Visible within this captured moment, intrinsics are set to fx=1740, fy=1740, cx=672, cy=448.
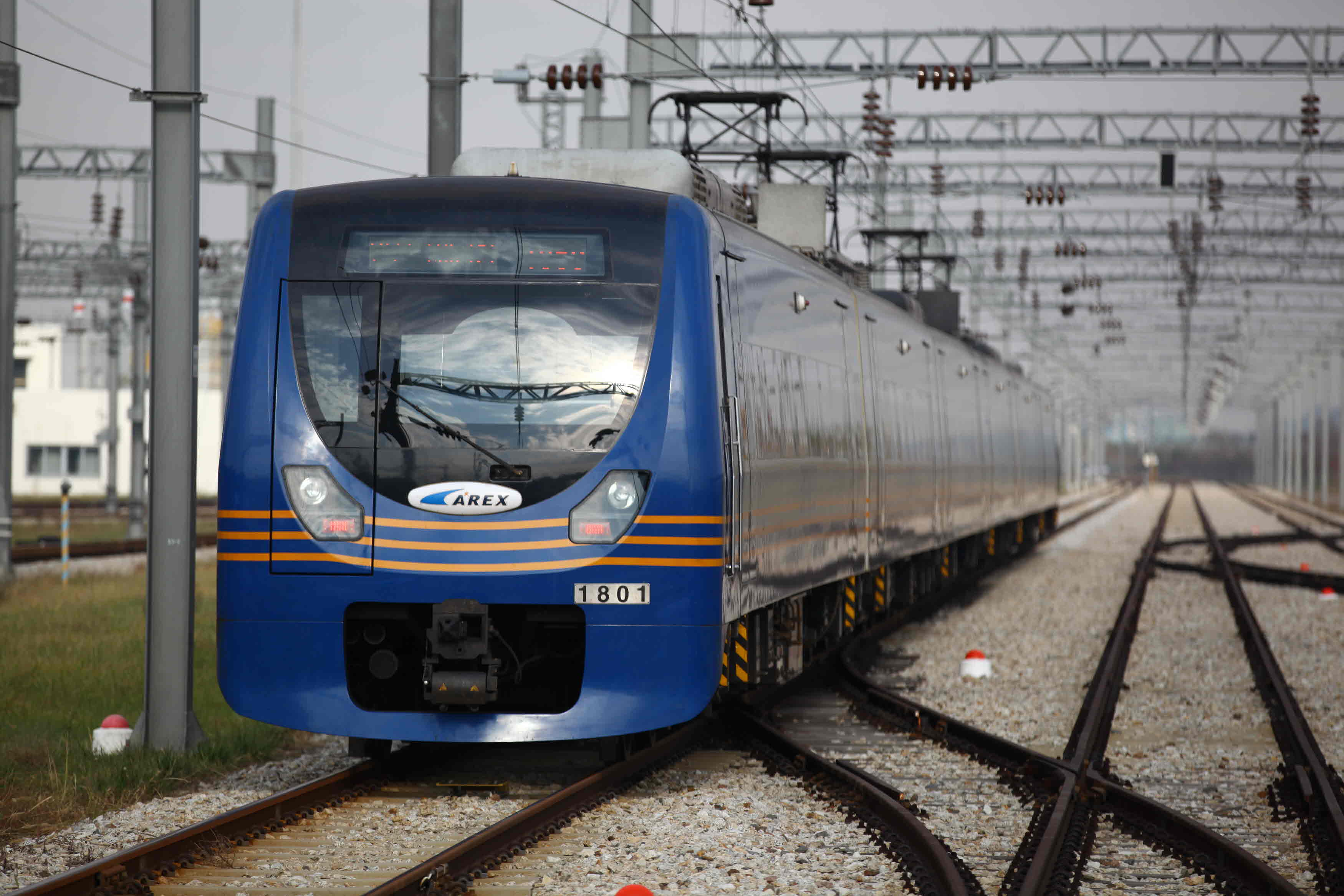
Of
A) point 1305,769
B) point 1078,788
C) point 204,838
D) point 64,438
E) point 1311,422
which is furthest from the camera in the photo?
point 1311,422

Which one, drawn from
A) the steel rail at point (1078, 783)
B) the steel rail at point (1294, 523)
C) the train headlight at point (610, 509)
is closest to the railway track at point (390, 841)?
the steel rail at point (1078, 783)

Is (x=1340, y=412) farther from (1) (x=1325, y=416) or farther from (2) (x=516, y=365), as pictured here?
(2) (x=516, y=365)

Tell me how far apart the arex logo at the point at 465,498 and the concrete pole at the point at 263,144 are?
2386cm

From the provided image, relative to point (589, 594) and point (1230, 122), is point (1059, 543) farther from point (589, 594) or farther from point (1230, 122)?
point (589, 594)

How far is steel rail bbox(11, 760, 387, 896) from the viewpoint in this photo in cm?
622

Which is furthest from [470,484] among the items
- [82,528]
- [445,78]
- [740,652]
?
[82,528]

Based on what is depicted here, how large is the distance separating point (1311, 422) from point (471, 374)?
228ft

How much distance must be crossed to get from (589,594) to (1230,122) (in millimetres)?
27646

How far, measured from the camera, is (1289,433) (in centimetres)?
8931

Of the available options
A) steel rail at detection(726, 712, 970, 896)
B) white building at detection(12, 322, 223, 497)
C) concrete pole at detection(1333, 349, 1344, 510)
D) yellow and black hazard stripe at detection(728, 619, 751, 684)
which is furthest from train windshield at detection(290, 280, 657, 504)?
white building at detection(12, 322, 223, 497)

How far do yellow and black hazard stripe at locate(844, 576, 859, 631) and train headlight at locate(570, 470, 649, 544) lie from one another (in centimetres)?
572

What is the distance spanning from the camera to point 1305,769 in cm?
940

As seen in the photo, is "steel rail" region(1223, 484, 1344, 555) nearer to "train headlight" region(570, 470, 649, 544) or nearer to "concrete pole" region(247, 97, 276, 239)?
"concrete pole" region(247, 97, 276, 239)

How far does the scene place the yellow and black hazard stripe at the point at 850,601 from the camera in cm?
1384
